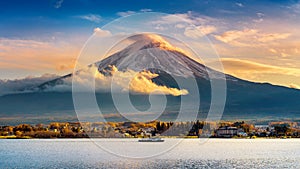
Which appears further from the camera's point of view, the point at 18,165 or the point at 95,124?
the point at 95,124

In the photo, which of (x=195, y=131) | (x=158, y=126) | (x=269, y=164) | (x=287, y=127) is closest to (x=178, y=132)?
(x=195, y=131)

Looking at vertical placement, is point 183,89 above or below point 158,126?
above

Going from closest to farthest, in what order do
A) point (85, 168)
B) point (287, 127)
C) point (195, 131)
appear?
1. point (85, 168)
2. point (195, 131)
3. point (287, 127)

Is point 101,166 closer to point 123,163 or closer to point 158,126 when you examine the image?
point 123,163

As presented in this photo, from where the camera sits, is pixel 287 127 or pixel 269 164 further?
pixel 287 127

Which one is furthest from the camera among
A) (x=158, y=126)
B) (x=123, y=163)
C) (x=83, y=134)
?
(x=83, y=134)

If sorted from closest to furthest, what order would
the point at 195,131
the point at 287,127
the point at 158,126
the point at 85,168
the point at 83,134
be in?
the point at 85,168 < the point at 158,126 < the point at 195,131 < the point at 287,127 < the point at 83,134

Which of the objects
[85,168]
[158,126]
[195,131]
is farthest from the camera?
[195,131]

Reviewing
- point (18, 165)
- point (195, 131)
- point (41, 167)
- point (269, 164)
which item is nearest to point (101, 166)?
point (41, 167)

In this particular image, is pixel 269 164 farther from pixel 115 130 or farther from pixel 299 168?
pixel 115 130
